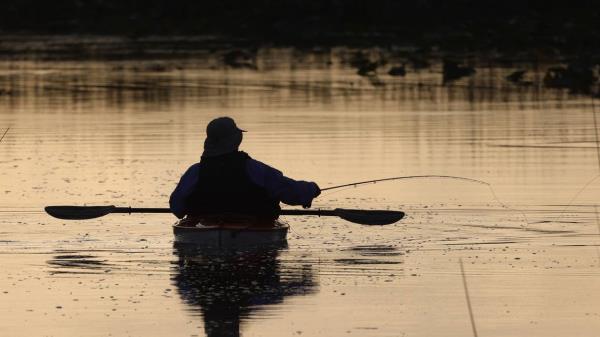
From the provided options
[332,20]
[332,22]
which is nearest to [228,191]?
[332,22]

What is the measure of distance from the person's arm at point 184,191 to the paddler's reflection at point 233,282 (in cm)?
32

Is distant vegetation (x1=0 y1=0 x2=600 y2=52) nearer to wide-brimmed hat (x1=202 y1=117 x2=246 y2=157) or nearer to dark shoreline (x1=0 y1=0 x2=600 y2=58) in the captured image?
dark shoreline (x1=0 y1=0 x2=600 y2=58)

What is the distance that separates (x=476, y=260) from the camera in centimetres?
1538

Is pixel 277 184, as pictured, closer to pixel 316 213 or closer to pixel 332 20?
pixel 316 213

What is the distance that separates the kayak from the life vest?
0.38 feet

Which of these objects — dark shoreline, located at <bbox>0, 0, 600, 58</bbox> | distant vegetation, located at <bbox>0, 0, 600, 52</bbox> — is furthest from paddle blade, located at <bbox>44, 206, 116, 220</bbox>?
distant vegetation, located at <bbox>0, 0, 600, 52</bbox>

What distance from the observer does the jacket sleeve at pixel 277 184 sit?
52.2 feet

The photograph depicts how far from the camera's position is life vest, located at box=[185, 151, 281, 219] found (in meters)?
15.9

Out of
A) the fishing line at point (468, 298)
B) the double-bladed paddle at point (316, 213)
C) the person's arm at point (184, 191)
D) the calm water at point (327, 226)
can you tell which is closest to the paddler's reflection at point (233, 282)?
the calm water at point (327, 226)

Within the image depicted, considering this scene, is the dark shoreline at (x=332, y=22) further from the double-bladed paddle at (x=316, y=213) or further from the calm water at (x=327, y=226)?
the double-bladed paddle at (x=316, y=213)

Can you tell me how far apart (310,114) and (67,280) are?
19.0m

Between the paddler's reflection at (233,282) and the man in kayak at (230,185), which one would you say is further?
the man in kayak at (230,185)

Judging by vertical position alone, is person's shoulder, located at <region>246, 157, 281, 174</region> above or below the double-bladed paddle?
above

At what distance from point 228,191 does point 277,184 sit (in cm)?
41
